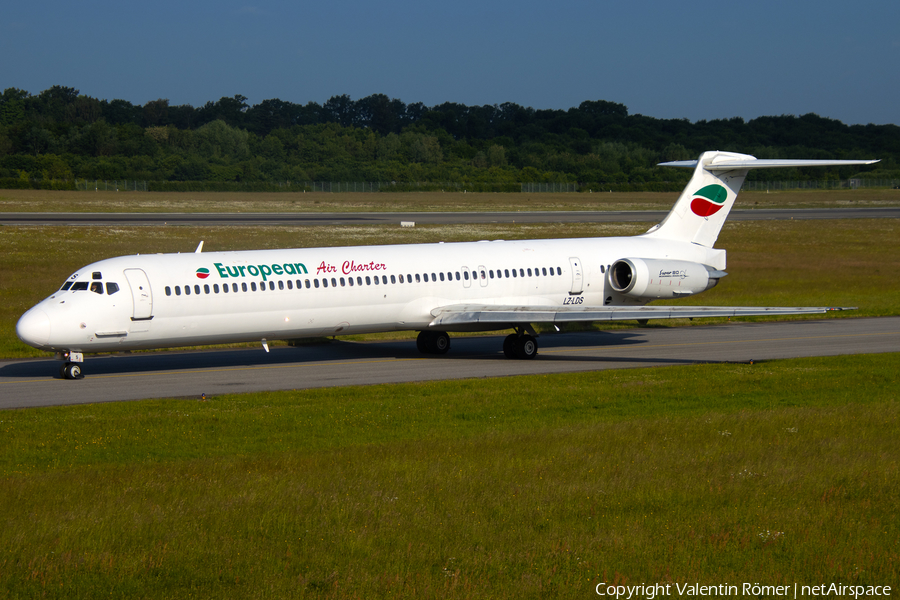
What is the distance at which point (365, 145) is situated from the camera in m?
162

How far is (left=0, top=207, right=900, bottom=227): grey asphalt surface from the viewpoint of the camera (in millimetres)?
71688

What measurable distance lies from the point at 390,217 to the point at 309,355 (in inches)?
2186

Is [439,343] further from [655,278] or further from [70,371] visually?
[70,371]

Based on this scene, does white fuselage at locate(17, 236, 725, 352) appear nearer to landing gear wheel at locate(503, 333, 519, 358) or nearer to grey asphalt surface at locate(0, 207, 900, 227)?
landing gear wheel at locate(503, 333, 519, 358)

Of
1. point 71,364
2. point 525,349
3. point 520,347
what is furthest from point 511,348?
point 71,364

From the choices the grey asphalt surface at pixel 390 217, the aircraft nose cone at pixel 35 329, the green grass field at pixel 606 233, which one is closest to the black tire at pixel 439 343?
the aircraft nose cone at pixel 35 329

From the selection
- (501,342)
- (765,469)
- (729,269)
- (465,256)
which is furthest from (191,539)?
(729,269)

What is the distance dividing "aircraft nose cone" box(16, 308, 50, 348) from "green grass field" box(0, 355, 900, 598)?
3.60 metres

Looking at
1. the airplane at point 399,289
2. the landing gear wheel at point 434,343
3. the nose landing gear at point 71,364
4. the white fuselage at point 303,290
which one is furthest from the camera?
the landing gear wheel at point 434,343

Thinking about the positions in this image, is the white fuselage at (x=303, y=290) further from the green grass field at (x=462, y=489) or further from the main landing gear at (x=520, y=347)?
the green grass field at (x=462, y=489)

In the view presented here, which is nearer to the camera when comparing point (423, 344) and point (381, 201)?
point (423, 344)

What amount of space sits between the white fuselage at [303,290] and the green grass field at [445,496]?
145 inches

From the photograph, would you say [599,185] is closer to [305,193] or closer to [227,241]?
[305,193]

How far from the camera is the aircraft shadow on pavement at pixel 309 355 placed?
25.8 metres
